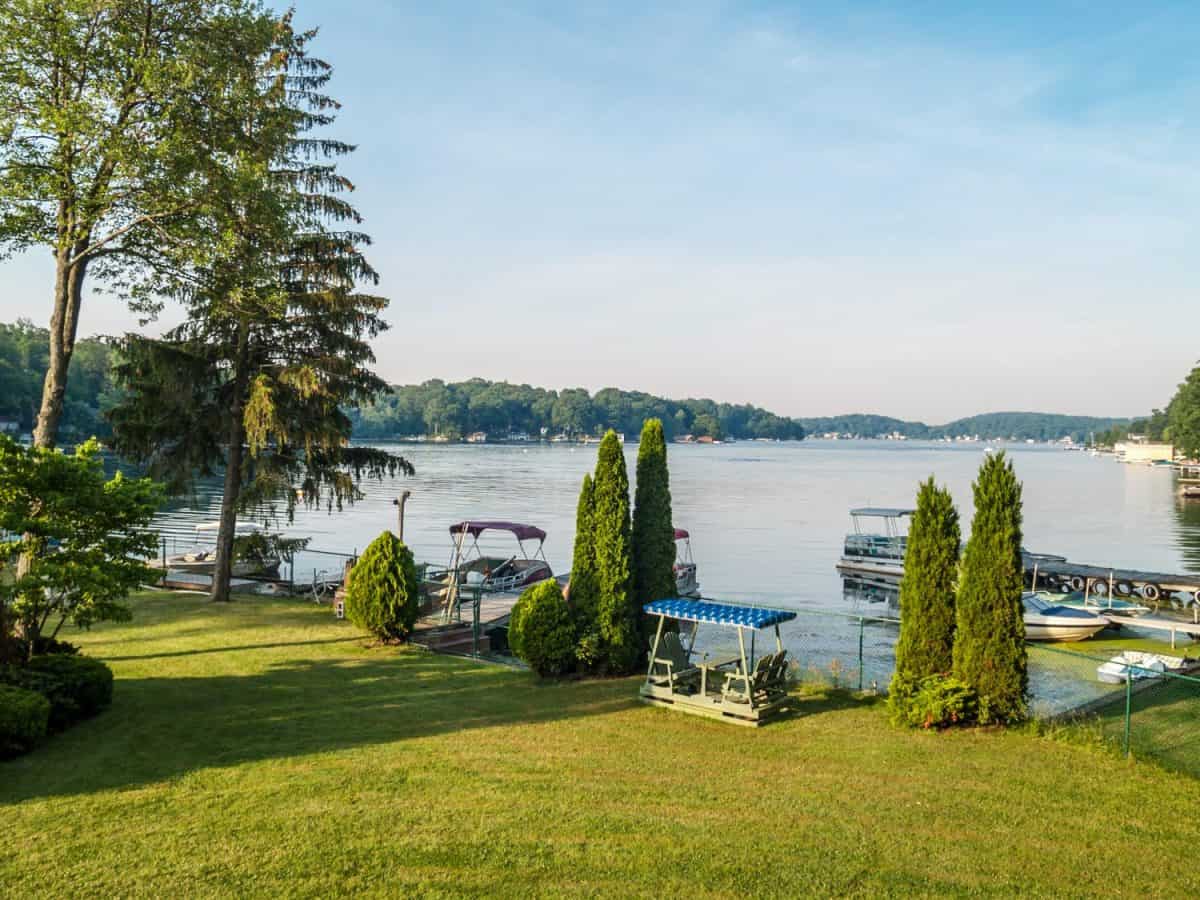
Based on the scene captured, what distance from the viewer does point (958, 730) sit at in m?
10.2

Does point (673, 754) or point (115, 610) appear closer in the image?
point (673, 754)

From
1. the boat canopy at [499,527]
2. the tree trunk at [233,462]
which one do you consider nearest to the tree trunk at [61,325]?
the tree trunk at [233,462]

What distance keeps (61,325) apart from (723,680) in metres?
12.3

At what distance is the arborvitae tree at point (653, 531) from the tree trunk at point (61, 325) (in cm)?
964

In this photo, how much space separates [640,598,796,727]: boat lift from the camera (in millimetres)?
10852

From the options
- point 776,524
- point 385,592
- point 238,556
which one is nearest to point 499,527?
point 238,556

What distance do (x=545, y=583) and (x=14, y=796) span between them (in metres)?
7.23

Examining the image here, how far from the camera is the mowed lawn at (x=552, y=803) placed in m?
6.21

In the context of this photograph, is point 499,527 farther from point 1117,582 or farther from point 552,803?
point 1117,582

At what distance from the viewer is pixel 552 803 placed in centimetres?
768

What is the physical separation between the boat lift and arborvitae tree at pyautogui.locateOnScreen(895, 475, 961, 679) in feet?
5.31

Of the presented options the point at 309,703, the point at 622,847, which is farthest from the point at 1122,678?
the point at 309,703

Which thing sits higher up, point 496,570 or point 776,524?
point 496,570

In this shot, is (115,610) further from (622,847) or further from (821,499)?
(821,499)
